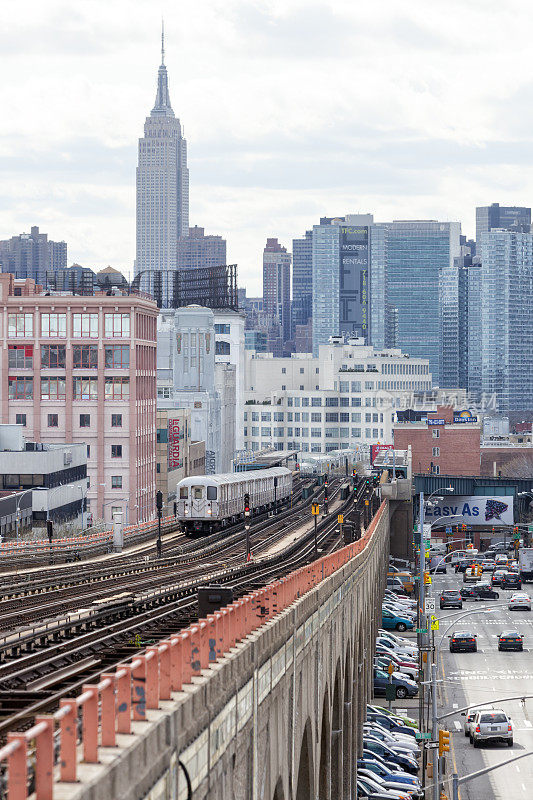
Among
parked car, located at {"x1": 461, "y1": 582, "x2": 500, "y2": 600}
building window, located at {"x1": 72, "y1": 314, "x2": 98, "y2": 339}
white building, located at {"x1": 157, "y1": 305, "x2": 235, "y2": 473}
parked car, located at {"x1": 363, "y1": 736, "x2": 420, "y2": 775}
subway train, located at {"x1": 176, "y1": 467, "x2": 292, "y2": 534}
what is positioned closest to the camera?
parked car, located at {"x1": 363, "y1": 736, "x2": 420, "y2": 775}

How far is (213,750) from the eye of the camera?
16.0 metres

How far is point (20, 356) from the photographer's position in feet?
415

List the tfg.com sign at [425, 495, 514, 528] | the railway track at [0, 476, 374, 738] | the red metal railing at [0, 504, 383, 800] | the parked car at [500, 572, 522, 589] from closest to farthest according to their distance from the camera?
1. the red metal railing at [0, 504, 383, 800]
2. the railway track at [0, 476, 374, 738]
3. the parked car at [500, 572, 522, 589]
4. the tfg.com sign at [425, 495, 514, 528]

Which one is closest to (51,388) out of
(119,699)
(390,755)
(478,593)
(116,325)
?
(116,325)

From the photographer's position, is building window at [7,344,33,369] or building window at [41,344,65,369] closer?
building window at [41,344,65,369]

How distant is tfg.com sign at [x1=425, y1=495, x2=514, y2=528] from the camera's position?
466ft

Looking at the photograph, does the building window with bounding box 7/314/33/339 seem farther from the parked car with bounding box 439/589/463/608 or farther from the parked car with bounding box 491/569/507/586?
the parked car with bounding box 439/589/463/608

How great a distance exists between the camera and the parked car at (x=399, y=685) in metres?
66.2

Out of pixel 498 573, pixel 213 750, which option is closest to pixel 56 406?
pixel 498 573

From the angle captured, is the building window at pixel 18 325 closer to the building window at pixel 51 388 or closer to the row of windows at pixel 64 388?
the row of windows at pixel 64 388

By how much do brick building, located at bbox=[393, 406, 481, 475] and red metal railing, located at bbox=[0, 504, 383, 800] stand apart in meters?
146

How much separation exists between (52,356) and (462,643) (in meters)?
60.1

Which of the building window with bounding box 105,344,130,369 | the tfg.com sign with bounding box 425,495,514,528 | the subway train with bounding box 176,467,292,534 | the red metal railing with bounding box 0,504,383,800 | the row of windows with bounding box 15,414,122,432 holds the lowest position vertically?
the tfg.com sign with bounding box 425,495,514,528

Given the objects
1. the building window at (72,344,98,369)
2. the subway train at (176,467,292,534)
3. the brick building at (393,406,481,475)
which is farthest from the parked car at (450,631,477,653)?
the brick building at (393,406,481,475)
